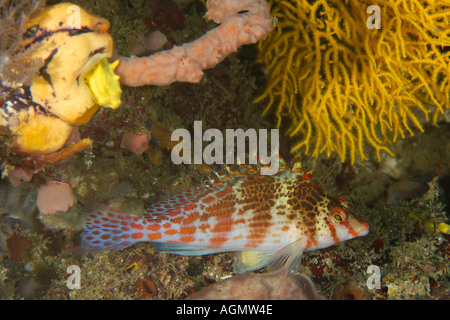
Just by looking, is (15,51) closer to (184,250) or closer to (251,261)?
(184,250)

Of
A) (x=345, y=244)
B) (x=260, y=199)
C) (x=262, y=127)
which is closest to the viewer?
(x=260, y=199)

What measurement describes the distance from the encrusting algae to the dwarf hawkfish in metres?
1.10

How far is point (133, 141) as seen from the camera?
11.5 feet

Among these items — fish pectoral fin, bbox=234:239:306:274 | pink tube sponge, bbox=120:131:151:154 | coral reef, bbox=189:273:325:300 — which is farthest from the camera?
pink tube sponge, bbox=120:131:151:154

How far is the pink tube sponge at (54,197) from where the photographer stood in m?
3.38

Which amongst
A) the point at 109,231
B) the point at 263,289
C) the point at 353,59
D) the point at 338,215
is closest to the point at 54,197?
the point at 109,231

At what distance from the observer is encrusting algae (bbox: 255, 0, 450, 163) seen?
355cm

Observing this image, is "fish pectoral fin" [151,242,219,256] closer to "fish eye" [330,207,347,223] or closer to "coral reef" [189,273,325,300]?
"coral reef" [189,273,325,300]

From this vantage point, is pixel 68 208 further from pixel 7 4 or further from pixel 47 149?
pixel 7 4

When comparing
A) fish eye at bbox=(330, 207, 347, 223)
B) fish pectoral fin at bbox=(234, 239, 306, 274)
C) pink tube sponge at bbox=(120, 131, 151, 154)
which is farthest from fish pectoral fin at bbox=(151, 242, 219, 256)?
fish eye at bbox=(330, 207, 347, 223)

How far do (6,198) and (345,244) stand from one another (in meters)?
3.89
